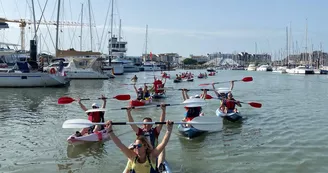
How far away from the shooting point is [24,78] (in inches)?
1406

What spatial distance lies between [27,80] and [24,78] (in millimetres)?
357

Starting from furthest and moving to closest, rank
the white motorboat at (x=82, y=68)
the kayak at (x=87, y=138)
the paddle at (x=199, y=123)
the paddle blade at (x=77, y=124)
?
the white motorboat at (x=82, y=68) < the kayak at (x=87, y=138) < the paddle at (x=199, y=123) < the paddle blade at (x=77, y=124)

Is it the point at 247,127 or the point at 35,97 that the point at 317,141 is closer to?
the point at 247,127

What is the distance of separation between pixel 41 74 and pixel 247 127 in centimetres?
2615

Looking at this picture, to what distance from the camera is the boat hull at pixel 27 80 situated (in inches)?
1388

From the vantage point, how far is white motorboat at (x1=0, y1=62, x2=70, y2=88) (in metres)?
35.2

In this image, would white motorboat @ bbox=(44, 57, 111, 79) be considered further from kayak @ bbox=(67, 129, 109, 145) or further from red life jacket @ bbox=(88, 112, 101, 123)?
kayak @ bbox=(67, 129, 109, 145)

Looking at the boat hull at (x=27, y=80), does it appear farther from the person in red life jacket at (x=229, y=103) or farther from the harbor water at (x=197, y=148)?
the person in red life jacket at (x=229, y=103)

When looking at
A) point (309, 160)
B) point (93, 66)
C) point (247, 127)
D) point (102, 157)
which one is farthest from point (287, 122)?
point (93, 66)

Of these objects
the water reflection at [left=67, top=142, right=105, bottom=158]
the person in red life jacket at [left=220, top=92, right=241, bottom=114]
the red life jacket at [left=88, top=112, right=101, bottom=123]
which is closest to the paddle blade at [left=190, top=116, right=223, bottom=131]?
the water reflection at [left=67, top=142, right=105, bottom=158]

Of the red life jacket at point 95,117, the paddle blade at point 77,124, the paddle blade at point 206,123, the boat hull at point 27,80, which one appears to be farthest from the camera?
the boat hull at point 27,80

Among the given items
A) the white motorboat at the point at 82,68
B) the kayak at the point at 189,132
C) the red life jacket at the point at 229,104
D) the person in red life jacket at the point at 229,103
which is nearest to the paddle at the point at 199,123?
the kayak at the point at 189,132

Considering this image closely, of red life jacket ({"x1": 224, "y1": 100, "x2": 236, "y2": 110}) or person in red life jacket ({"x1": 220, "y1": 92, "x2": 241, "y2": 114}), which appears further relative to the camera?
red life jacket ({"x1": 224, "y1": 100, "x2": 236, "y2": 110})

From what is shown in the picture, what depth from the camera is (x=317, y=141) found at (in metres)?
13.9
